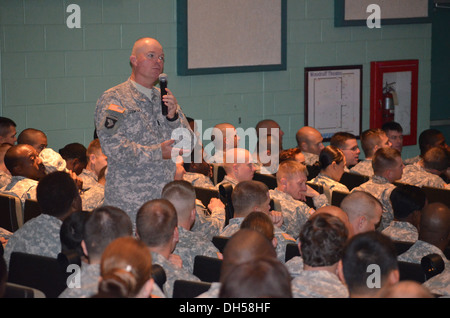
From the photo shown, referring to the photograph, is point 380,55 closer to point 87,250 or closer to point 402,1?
point 402,1

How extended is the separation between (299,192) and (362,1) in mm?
3579

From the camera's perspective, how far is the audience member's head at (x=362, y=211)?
404 centimetres

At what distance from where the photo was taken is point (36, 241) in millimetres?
3523

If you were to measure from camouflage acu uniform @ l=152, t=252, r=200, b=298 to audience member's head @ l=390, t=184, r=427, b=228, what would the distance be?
1715 millimetres

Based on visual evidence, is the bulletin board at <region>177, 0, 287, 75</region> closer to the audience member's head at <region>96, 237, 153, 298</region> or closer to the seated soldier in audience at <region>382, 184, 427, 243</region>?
the seated soldier in audience at <region>382, 184, 427, 243</region>

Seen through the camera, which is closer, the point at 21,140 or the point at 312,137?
the point at 21,140

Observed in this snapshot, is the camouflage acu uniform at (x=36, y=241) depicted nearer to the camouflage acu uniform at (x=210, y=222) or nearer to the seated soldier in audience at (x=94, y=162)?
the camouflage acu uniform at (x=210, y=222)

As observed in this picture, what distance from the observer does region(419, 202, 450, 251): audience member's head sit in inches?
148

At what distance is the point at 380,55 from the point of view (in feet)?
26.9

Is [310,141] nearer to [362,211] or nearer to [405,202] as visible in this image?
[405,202]

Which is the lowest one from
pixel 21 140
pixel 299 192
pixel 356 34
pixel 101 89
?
pixel 299 192

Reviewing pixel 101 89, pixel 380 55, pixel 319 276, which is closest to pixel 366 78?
pixel 380 55

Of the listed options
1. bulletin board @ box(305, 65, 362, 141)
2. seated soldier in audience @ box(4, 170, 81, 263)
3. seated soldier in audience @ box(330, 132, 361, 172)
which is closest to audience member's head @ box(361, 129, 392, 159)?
seated soldier in audience @ box(330, 132, 361, 172)

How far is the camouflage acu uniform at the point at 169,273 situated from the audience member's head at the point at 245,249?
1.05ft
